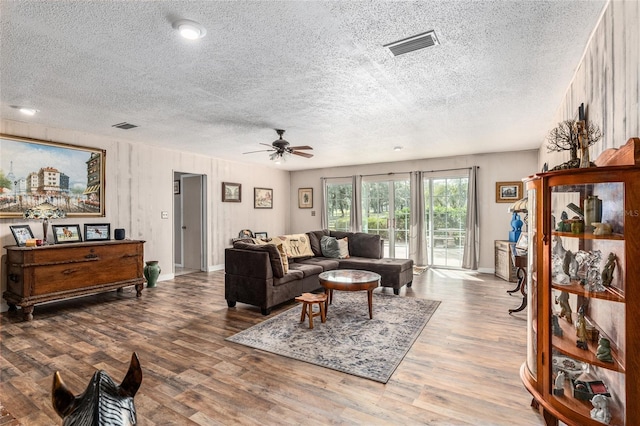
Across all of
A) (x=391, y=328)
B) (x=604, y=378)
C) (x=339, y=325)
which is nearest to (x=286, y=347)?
(x=339, y=325)

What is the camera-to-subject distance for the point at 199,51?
2.44 meters

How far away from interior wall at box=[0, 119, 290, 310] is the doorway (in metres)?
0.18

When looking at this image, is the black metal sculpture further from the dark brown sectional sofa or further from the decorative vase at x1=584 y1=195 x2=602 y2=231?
the dark brown sectional sofa

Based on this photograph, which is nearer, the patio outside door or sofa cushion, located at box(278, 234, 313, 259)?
sofa cushion, located at box(278, 234, 313, 259)

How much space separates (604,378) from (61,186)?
6.18 m

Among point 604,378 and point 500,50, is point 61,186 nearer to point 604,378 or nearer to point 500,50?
point 500,50

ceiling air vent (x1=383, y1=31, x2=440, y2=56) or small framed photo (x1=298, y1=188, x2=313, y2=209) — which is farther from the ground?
ceiling air vent (x1=383, y1=31, x2=440, y2=56)

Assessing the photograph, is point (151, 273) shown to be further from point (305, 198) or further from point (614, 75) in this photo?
point (614, 75)

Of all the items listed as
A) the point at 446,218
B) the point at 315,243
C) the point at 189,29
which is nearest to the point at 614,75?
the point at 189,29

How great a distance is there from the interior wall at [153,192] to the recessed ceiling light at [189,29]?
3.68 meters

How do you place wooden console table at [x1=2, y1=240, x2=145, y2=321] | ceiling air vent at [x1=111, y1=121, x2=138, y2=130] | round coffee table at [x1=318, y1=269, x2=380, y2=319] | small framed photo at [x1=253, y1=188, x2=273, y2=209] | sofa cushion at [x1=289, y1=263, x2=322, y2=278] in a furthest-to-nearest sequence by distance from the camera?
small framed photo at [x1=253, y1=188, x2=273, y2=209]
sofa cushion at [x1=289, y1=263, x2=322, y2=278]
ceiling air vent at [x1=111, y1=121, x2=138, y2=130]
wooden console table at [x1=2, y1=240, x2=145, y2=321]
round coffee table at [x1=318, y1=269, x2=380, y2=319]

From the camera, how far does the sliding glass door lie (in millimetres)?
7043

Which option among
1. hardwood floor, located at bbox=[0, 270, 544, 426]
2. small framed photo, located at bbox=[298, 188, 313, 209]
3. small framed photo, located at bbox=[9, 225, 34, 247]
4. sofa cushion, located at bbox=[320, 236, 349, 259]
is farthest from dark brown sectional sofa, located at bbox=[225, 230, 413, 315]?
small framed photo, located at bbox=[298, 188, 313, 209]

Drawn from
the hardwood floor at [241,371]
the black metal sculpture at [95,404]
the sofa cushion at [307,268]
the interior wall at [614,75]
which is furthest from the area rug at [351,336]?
the interior wall at [614,75]
